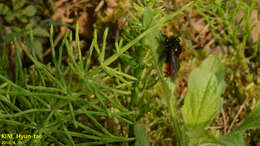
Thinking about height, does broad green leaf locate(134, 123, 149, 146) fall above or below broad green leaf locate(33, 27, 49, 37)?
below

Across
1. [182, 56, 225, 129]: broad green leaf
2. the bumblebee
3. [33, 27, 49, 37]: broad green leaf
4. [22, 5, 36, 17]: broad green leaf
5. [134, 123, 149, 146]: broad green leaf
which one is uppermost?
[22, 5, 36, 17]: broad green leaf

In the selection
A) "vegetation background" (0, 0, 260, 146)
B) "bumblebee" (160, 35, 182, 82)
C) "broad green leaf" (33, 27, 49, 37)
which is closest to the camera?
"bumblebee" (160, 35, 182, 82)

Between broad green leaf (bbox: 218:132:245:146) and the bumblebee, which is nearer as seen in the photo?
broad green leaf (bbox: 218:132:245:146)

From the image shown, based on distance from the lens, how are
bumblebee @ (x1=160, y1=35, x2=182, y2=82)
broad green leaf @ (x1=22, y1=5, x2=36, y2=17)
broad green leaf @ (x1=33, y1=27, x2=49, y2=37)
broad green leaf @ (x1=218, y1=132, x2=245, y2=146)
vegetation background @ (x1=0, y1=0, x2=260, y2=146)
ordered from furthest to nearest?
broad green leaf @ (x1=22, y1=5, x2=36, y2=17) → broad green leaf @ (x1=33, y1=27, x2=49, y2=37) → vegetation background @ (x1=0, y1=0, x2=260, y2=146) → bumblebee @ (x1=160, y1=35, x2=182, y2=82) → broad green leaf @ (x1=218, y1=132, x2=245, y2=146)

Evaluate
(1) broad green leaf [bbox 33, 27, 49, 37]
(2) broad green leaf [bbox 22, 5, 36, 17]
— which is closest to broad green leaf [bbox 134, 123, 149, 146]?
(1) broad green leaf [bbox 33, 27, 49, 37]

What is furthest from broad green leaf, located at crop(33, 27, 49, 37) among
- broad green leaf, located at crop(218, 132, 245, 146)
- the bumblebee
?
broad green leaf, located at crop(218, 132, 245, 146)

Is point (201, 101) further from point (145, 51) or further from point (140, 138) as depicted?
point (145, 51)

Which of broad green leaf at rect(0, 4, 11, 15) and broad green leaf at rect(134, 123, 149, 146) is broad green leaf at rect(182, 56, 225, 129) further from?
broad green leaf at rect(0, 4, 11, 15)

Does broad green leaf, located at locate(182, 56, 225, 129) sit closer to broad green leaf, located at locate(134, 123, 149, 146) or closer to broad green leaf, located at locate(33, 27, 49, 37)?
broad green leaf, located at locate(134, 123, 149, 146)

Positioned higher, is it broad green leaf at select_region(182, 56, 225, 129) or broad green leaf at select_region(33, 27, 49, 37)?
broad green leaf at select_region(33, 27, 49, 37)

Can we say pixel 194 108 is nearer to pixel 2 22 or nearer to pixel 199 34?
pixel 199 34

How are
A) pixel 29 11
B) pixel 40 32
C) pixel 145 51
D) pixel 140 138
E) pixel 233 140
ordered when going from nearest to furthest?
pixel 233 140 → pixel 140 138 → pixel 145 51 → pixel 40 32 → pixel 29 11

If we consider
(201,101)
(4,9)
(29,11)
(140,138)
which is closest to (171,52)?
(201,101)
